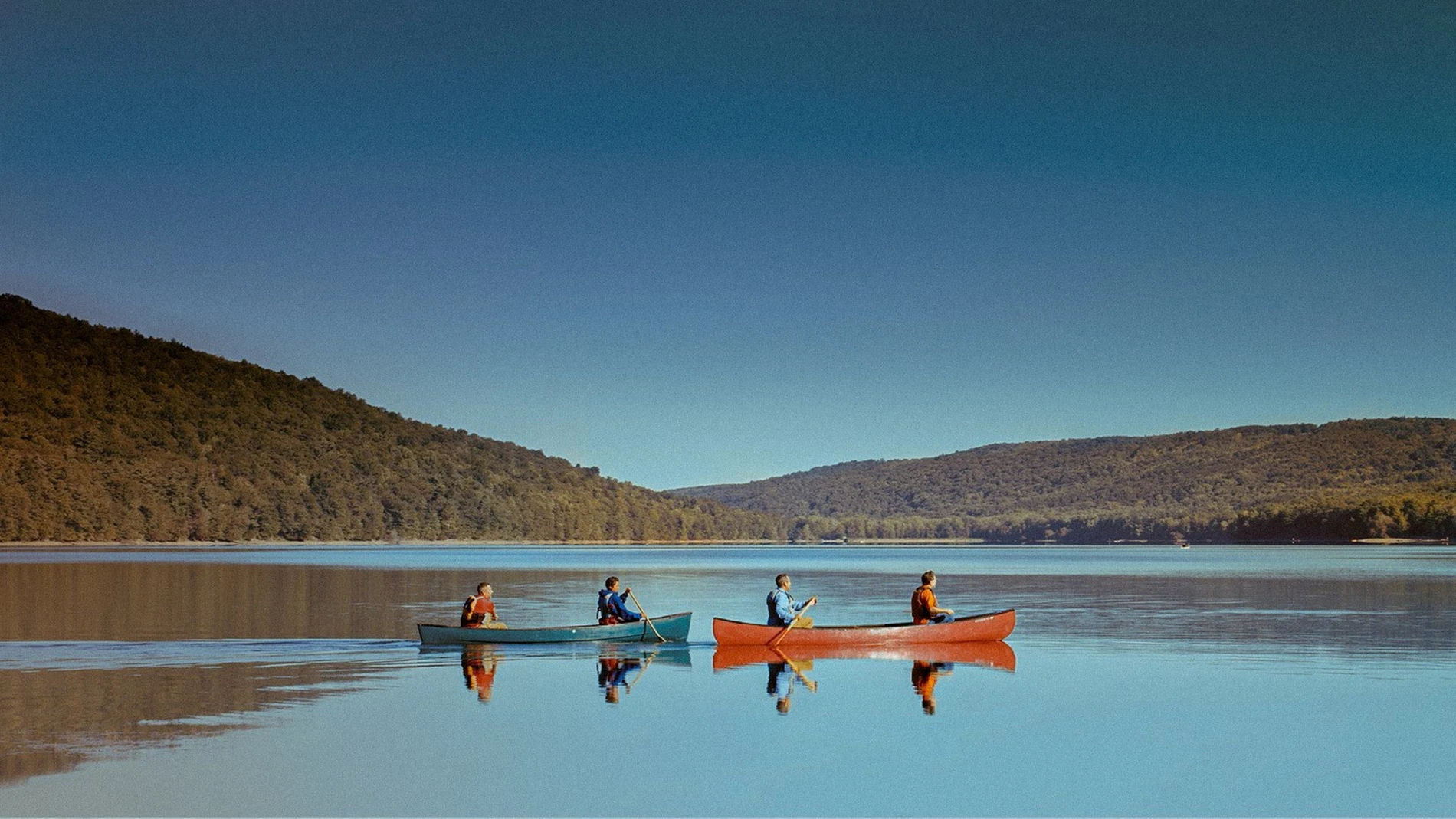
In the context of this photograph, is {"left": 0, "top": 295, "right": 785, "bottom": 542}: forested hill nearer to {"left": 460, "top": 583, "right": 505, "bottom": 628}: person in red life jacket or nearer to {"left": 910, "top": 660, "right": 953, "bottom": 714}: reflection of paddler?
{"left": 460, "top": 583, "right": 505, "bottom": 628}: person in red life jacket

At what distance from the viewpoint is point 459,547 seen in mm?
188625

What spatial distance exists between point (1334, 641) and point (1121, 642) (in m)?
4.37

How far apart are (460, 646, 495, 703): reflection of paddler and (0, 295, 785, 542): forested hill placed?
11037 centimetres

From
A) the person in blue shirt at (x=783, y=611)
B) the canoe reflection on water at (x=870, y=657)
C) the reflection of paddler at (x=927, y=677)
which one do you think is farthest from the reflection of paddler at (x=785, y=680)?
the reflection of paddler at (x=927, y=677)

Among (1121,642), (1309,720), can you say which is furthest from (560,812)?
(1121,642)

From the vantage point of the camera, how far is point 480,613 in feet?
91.0

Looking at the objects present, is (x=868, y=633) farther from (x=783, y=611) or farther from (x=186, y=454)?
(x=186, y=454)

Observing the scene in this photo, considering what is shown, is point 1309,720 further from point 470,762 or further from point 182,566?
point 182,566

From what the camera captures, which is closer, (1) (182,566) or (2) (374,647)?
(2) (374,647)

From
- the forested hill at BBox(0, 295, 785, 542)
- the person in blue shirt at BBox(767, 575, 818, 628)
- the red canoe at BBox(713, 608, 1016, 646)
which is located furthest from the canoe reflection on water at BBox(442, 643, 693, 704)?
the forested hill at BBox(0, 295, 785, 542)

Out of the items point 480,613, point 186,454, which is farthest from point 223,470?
point 480,613

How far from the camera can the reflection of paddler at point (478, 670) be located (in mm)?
21438

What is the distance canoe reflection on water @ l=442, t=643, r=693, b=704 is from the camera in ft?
71.9

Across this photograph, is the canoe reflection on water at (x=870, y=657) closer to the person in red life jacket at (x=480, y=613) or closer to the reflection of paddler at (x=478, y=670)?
the reflection of paddler at (x=478, y=670)
